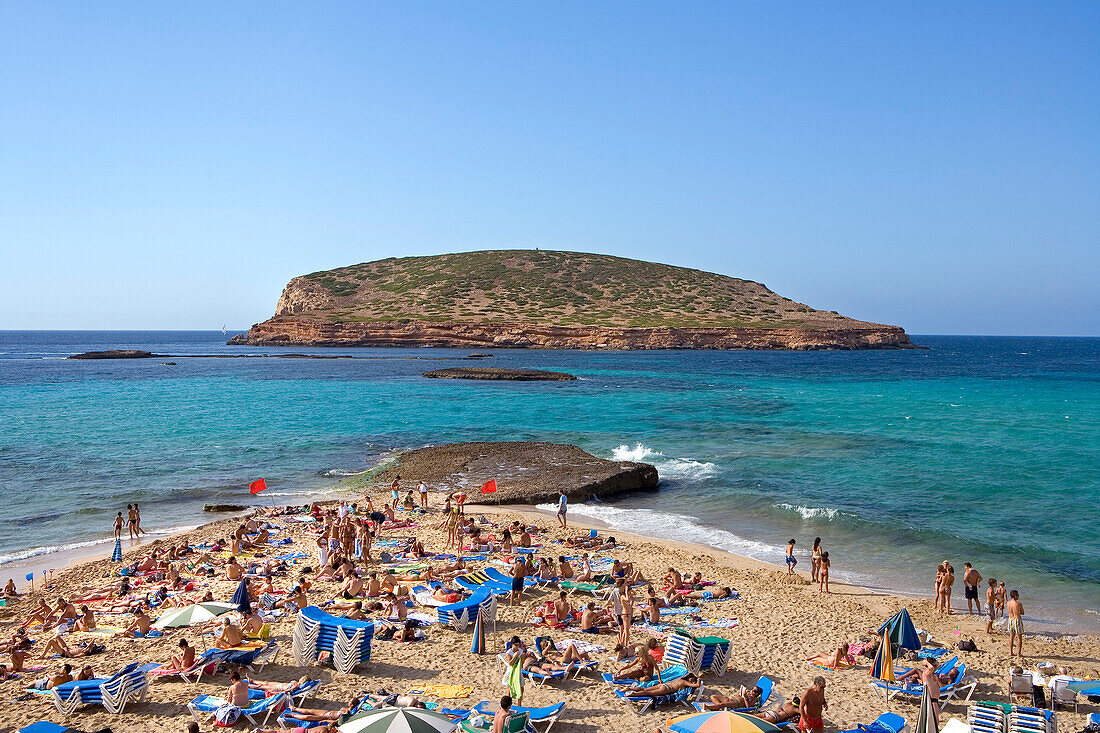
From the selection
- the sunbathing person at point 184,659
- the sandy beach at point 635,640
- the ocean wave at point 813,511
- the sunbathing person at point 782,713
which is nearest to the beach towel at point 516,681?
the sandy beach at point 635,640

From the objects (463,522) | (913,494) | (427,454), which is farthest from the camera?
(427,454)

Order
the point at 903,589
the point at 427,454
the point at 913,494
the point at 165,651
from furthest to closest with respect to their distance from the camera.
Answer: the point at 427,454 → the point at 913,494 → the point at 903,589 → the point at 165,651

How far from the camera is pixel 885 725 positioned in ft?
30.9

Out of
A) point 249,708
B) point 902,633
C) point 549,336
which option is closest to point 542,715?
point 249,708

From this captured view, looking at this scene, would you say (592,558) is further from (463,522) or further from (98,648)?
(98,648)

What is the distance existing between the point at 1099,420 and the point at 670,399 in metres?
25.9

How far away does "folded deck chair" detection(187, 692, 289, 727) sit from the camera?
9.60m

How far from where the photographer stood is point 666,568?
1756cm

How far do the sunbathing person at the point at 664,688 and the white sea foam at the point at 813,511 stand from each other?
13441 millimetres

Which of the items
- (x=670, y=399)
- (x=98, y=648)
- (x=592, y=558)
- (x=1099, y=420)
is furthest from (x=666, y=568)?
(x=1099, y=420)

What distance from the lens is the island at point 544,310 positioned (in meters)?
117

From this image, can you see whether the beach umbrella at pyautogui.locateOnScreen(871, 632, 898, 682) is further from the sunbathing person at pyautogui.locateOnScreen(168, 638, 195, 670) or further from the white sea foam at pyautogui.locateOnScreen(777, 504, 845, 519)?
the white sea foam at pyautogui.locateOnScreen(777, 504, 845, 519)

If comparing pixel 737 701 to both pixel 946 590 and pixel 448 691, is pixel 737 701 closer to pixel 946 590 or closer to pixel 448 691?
pixel 448 691

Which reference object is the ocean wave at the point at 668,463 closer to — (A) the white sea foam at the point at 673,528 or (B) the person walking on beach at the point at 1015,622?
(A) the white sea foam at the point at 673,528
